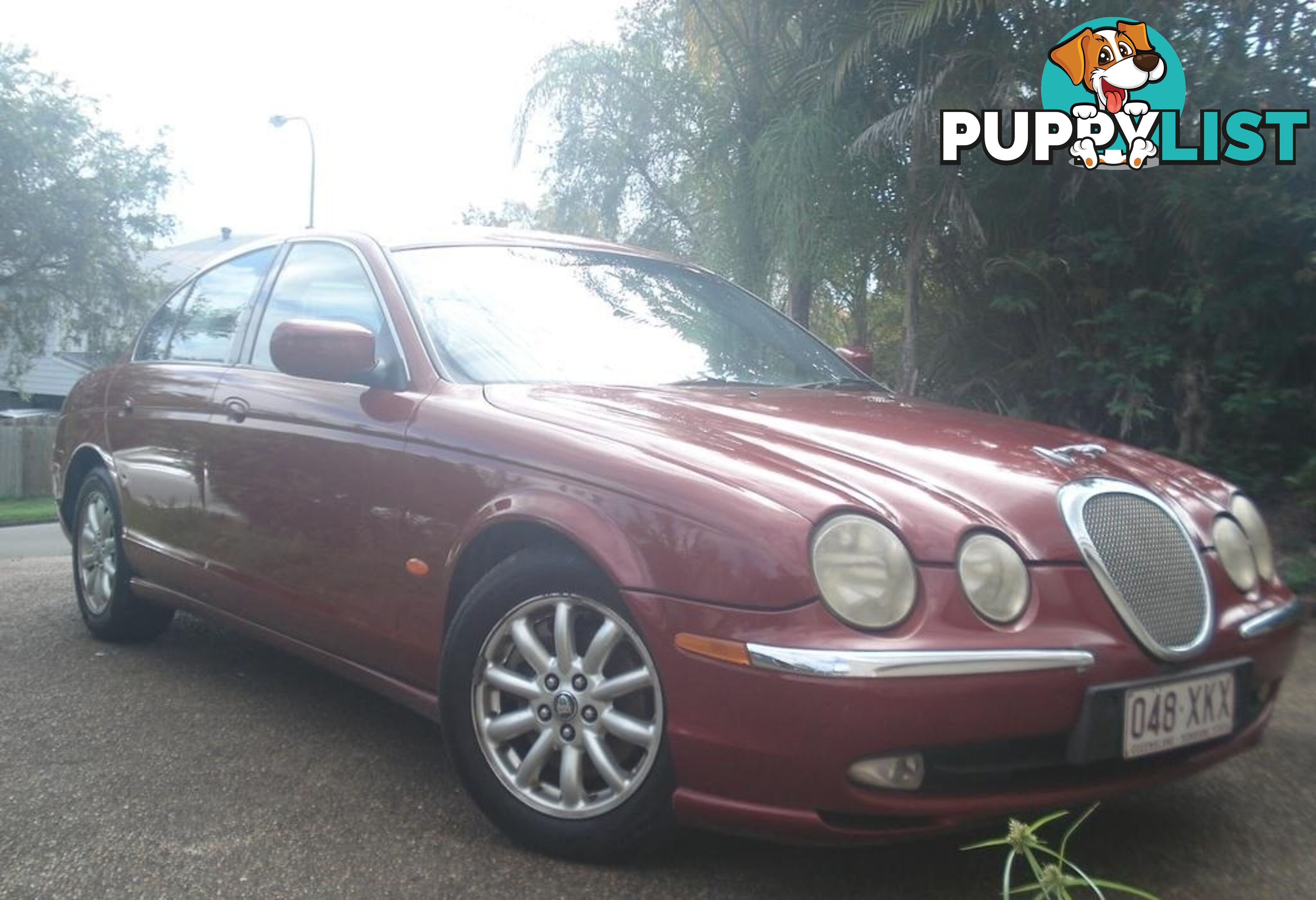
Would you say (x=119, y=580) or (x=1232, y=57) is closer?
(x=119, y=580)

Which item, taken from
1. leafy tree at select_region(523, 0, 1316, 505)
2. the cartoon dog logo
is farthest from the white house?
the cartoon dog logo

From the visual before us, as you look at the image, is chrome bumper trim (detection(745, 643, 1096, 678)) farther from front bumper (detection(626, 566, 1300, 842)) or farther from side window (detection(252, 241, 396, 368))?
side window (detection(252, 241, 396, 368))

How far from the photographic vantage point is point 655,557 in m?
2.72

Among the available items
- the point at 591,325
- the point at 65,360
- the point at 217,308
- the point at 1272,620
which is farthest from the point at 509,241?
the point at 65,360

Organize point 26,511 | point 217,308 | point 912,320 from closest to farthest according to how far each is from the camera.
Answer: point 217,308
point 912,320
point 26,511

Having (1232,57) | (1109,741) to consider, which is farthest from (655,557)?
(1232,57)

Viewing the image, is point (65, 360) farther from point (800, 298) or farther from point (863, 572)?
point (863, 572)

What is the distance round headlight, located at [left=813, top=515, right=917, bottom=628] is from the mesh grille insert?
0.48m

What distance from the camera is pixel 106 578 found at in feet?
17.0

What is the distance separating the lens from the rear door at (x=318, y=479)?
138 inches

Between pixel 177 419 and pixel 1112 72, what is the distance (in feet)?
17.6

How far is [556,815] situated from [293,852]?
0.61 metres

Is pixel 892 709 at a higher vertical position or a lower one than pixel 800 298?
lower

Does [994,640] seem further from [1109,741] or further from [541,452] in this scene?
[541,452]
